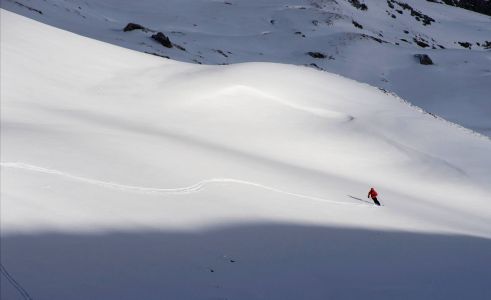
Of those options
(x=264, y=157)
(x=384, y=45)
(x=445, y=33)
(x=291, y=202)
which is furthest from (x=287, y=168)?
(x=445, y=33)

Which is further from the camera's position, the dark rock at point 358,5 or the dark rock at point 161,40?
the dark rock at point 358,5

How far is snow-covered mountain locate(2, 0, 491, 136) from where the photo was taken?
33625mm

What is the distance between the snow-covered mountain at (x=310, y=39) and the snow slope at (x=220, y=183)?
13.4m

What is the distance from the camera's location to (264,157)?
571 inches

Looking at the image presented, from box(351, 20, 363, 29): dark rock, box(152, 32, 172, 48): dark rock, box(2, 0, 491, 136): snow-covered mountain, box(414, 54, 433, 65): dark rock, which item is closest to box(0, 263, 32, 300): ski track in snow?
box(2, 0, 491, 136): snow-covered mountain

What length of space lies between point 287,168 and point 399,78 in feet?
96.4

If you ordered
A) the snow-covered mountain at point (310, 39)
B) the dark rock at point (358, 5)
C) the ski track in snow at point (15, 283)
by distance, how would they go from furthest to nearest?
the dark rock at point (358, 5), the snow-covered mountain at point (310, 39), the ski track in snow at point (15, 283)

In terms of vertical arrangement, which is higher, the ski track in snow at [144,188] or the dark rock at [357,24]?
the dark rock at [357,24]

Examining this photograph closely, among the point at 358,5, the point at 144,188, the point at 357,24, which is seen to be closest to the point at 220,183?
the point at 144,188

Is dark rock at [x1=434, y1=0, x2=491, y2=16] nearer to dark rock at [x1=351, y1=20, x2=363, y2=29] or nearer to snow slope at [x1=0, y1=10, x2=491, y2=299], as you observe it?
dark rock at [x1=351, y1=20, x2=363, y2=29]

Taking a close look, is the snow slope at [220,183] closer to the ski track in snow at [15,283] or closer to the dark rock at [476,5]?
the ski track in snow at [15,283]

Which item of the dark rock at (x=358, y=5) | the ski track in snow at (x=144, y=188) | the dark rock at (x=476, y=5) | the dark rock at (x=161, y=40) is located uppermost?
the dark rock at (x=476, y=5)

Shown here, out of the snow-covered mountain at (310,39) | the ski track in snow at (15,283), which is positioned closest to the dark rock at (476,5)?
the snow-covered mountain at (310,39)

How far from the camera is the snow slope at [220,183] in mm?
6676
